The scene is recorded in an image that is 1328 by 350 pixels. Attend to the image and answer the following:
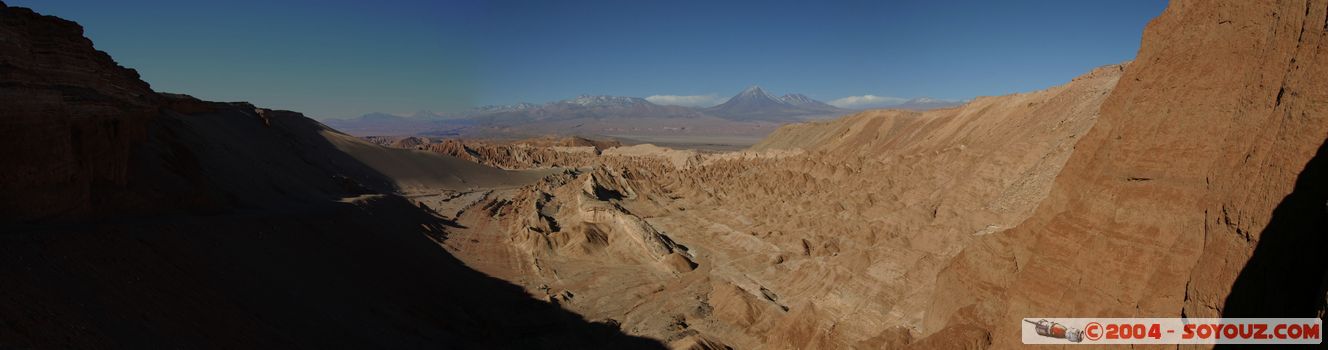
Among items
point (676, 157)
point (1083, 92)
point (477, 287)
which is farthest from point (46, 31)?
point (676, 157)

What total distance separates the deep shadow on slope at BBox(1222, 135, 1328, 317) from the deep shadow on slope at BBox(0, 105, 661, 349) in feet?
46.8

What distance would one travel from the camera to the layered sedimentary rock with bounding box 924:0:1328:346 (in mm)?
6031

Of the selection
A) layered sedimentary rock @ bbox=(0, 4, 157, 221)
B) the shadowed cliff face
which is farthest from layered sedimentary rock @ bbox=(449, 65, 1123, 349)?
layered sedimentary rock @ bbox=(0, 4, 157, 221)

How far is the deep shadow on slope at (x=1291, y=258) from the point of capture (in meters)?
5.70

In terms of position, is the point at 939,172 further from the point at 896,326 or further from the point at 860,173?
the point at 896,326

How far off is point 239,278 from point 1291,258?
1919cm

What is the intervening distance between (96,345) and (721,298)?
15678mm

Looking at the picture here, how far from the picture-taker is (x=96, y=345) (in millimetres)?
9508

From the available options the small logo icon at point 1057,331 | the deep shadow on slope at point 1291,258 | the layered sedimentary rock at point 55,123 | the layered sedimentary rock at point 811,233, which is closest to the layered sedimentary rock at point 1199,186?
the deep shadow on slope at point 1291,258

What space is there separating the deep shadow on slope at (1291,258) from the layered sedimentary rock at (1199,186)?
12mm

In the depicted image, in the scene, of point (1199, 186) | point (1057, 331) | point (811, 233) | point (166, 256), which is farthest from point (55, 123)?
point (811, 233)

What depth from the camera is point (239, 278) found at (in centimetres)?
1484

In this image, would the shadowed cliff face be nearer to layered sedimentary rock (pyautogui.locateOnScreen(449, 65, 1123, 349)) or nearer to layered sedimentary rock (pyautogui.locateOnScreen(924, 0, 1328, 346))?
layered sedimentary rock (pyautogui.locateOnScreen(449, 65, 1123, 349))

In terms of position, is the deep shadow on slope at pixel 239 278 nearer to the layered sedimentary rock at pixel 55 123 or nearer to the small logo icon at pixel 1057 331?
the layered sedimentary rock at pixel 55 123
